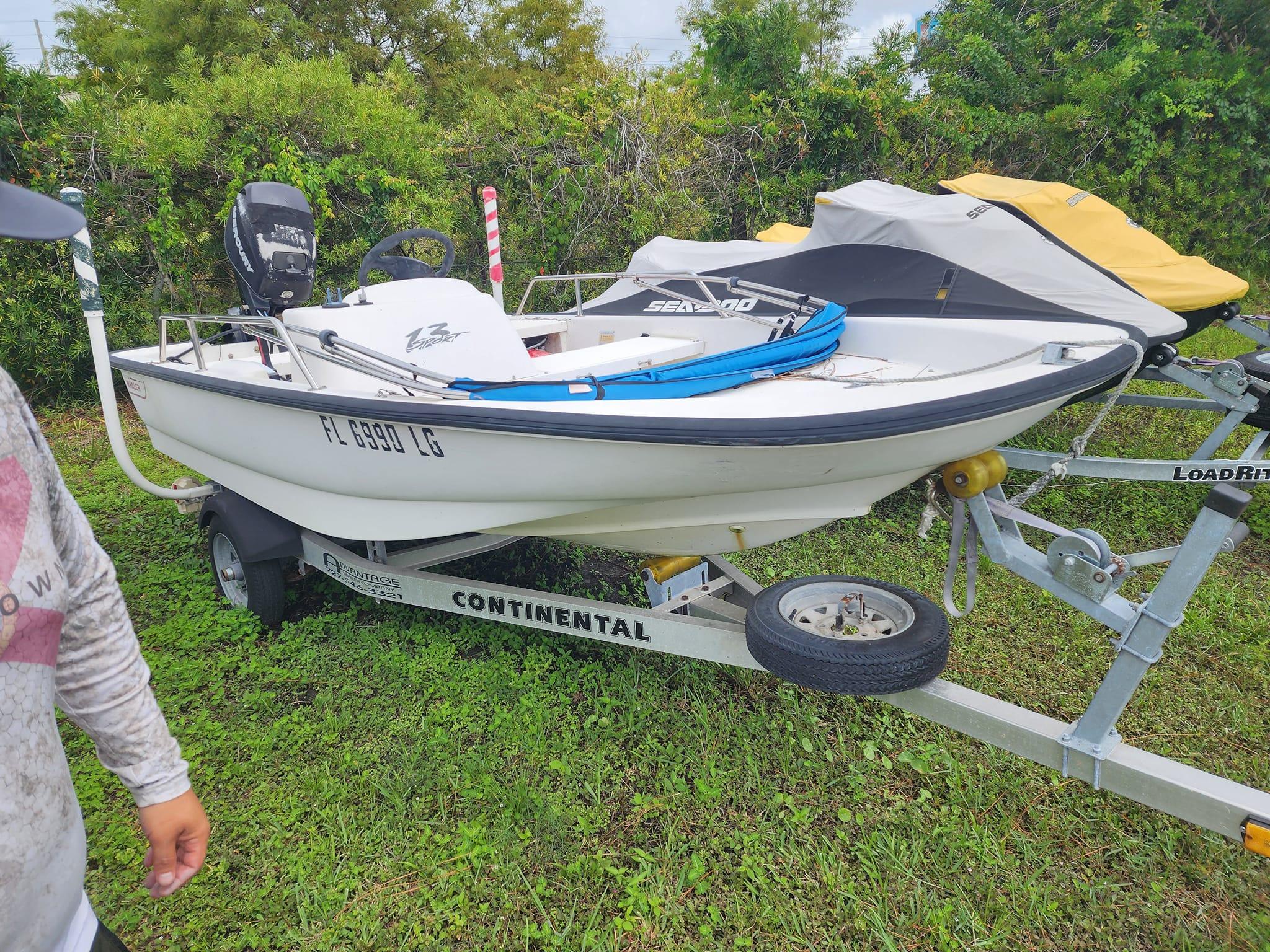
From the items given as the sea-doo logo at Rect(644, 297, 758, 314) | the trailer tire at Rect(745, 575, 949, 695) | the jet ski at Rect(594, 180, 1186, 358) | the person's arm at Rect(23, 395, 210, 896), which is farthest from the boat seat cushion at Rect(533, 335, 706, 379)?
the person's arm at Rect(23, 395, 210, 896)

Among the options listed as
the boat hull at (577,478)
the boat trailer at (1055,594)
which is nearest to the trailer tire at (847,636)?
the boat trailer at (1055,594)

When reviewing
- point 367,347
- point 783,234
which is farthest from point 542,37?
point 367,347

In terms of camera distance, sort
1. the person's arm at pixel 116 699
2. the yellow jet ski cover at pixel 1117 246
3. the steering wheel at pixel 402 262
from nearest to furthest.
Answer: the person's arm at pixel 116 699 < the steering wheel at pixel 402 262 < the yellow jet ski cover at pixel 1117 246

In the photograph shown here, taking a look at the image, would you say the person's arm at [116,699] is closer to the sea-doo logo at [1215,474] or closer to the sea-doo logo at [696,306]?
the sea-doo logo at [696,306]

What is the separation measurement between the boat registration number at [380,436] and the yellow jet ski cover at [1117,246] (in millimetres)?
3381

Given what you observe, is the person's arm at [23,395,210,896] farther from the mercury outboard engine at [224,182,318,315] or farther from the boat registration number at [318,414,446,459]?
the mercury outboard engine at [224,182,318,315]

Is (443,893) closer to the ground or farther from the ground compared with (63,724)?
farther from the ground

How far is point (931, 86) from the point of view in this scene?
10242 mm

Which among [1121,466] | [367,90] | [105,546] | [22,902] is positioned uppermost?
[367,90]

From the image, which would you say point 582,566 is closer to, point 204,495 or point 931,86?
point 204,495

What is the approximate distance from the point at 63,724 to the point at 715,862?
91.8 inches

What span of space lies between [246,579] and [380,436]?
1.14 m

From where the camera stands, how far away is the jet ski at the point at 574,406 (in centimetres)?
202

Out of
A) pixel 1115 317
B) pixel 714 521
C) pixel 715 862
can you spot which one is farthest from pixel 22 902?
pixel 1115 317
